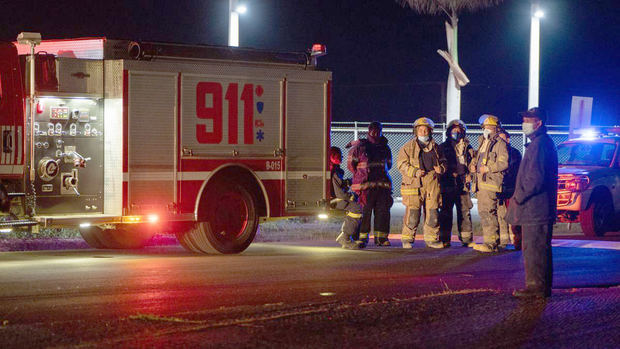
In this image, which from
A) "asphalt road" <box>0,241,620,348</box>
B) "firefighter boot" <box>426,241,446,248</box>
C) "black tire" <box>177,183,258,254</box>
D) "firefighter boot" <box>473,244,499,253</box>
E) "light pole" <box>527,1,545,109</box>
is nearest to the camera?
"asphalt road" <box>0,241,620,348</box>

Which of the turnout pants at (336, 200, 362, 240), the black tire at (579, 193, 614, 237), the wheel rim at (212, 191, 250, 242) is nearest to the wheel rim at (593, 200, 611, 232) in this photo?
the black tire at (579, 193, 614, 237)

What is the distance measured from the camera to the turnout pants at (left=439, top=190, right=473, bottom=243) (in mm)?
15125

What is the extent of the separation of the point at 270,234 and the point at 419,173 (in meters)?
3.67

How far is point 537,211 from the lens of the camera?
31.0 feet

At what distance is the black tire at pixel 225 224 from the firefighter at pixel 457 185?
278cm

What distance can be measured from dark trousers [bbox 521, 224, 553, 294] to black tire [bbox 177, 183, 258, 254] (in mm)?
5222

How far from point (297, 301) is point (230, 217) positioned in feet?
15.4

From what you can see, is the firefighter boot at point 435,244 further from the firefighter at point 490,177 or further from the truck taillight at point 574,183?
the truck taillight at point 574,183

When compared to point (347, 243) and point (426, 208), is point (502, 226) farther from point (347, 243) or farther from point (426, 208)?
point (347, 243)

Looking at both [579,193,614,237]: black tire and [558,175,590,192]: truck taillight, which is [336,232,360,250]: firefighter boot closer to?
[558,175,590,192]: truck taillight

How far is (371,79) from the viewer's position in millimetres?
A: 42906

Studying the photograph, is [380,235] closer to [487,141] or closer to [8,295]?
[487,141]

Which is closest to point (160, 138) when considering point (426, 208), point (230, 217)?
point (230, 217)

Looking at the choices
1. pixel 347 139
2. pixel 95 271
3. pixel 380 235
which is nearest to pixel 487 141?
pixel 380 235
